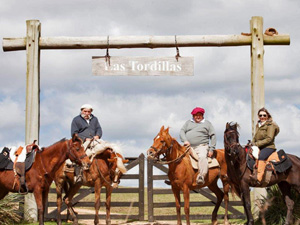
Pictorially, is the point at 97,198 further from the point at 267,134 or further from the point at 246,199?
the point at 267,134

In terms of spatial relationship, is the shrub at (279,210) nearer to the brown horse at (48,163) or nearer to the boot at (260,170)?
the boot at (260,170)

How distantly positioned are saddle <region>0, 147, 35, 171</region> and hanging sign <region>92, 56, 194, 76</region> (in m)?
3.13

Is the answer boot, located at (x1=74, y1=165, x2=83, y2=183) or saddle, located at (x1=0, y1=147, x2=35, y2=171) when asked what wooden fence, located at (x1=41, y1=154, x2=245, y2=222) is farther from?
saddle, located at (x1=0, y1=147, x2=35, y2=171)

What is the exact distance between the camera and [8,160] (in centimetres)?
1153

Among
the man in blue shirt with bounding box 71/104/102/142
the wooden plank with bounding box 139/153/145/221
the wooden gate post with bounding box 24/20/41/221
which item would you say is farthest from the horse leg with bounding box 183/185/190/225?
the wooden gate post with bounding box 24/20/41/221

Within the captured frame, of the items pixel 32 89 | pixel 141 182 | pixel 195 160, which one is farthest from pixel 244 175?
pixel 32 89

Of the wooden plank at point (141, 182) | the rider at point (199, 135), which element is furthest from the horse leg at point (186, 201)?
the wooden plank at point (141, 182)

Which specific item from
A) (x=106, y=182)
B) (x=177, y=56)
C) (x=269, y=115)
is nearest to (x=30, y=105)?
(x=106, y=182)

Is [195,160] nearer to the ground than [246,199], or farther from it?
farther from it

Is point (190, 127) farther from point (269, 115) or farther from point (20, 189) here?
point (20, 189)

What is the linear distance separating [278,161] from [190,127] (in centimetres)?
225

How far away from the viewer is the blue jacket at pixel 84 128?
1279cm

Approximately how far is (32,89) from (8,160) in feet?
9.28

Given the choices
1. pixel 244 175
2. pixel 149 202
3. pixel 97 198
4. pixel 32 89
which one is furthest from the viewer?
pixel 149 202
